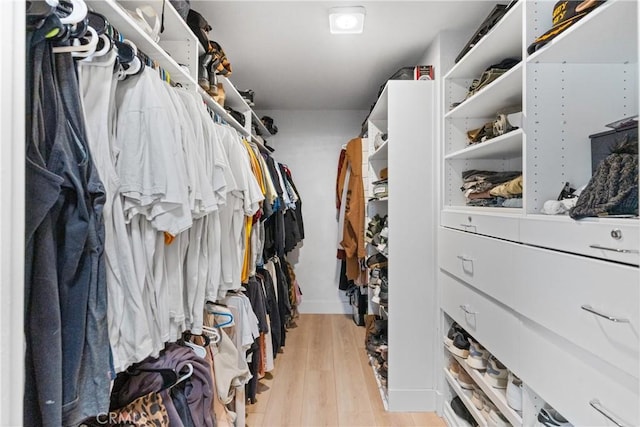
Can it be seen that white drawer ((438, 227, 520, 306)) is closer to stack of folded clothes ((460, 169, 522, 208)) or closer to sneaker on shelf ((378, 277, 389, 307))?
stack of folded clothes ((460, 169, 522, 208))

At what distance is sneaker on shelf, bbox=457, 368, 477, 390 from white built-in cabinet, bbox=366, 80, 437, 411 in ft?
0.70

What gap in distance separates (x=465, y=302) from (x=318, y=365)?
49.5 inches

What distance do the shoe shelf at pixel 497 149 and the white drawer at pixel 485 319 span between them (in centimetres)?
63

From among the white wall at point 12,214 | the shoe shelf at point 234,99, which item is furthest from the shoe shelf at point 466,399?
the shoe shelf at point 234,99

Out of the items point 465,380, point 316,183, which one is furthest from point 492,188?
point 316,183

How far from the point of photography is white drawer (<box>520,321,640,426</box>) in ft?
2.33

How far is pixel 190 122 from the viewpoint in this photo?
106cm

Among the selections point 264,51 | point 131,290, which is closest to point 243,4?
point 264,51

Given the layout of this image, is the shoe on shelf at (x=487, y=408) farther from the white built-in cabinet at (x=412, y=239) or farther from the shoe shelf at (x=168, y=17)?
the shoe shelf at (x=168, y=17)

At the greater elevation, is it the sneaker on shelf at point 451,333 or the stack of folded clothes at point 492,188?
the stack of folded clothes at point 492,188

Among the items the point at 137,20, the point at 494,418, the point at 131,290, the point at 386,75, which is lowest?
the point at 494,418

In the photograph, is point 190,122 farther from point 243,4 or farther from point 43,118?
point 243,4

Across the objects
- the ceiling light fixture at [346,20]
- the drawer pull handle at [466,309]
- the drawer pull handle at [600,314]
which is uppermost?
the ceiling light fixture at [346,20]

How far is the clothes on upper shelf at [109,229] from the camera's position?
59 centimetres
